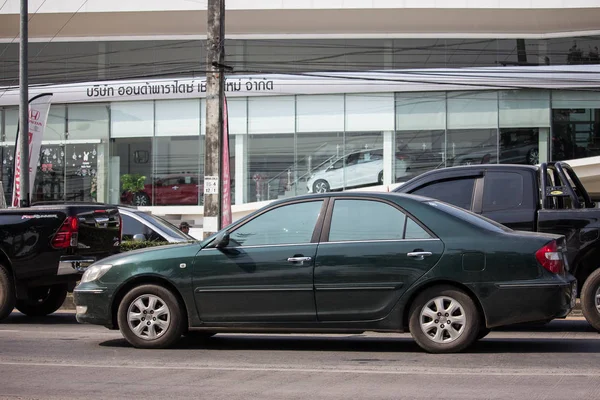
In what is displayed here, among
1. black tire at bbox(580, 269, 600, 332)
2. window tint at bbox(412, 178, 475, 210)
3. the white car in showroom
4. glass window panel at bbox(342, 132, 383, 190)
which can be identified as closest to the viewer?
black tire at bbox(580, 269, 600, 332)

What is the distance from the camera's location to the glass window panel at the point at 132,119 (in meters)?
33.4

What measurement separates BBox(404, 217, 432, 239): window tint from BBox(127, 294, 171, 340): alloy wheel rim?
2.49 meters

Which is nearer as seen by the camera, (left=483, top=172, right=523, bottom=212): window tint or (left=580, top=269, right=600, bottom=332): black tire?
(left=580, top=269, right=600, bottom=332): black tire

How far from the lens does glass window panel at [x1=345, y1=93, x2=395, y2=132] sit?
31594 mm

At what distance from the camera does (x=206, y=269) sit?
8297mm

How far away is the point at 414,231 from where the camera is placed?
801 cm

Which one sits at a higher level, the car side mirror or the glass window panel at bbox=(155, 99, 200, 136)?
the glass window panel at bbox=(155, 99, 200, 136)

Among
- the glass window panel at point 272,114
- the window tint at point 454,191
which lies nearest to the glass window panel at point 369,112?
the glass window panel at point 272,114

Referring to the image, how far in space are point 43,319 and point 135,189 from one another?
22.4 meters

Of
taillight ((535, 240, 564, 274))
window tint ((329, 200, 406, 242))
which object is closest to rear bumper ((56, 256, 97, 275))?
window tint ((329, 200, 406, 242))

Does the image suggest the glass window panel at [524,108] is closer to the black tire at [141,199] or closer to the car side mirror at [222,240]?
the black tire at [141,199]

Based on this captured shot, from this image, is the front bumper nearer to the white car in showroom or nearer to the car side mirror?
the car side mirror

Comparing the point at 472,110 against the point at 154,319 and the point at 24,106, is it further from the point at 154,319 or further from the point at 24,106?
the point at 154,319

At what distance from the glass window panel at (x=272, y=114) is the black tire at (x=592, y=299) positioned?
23.3 metres
